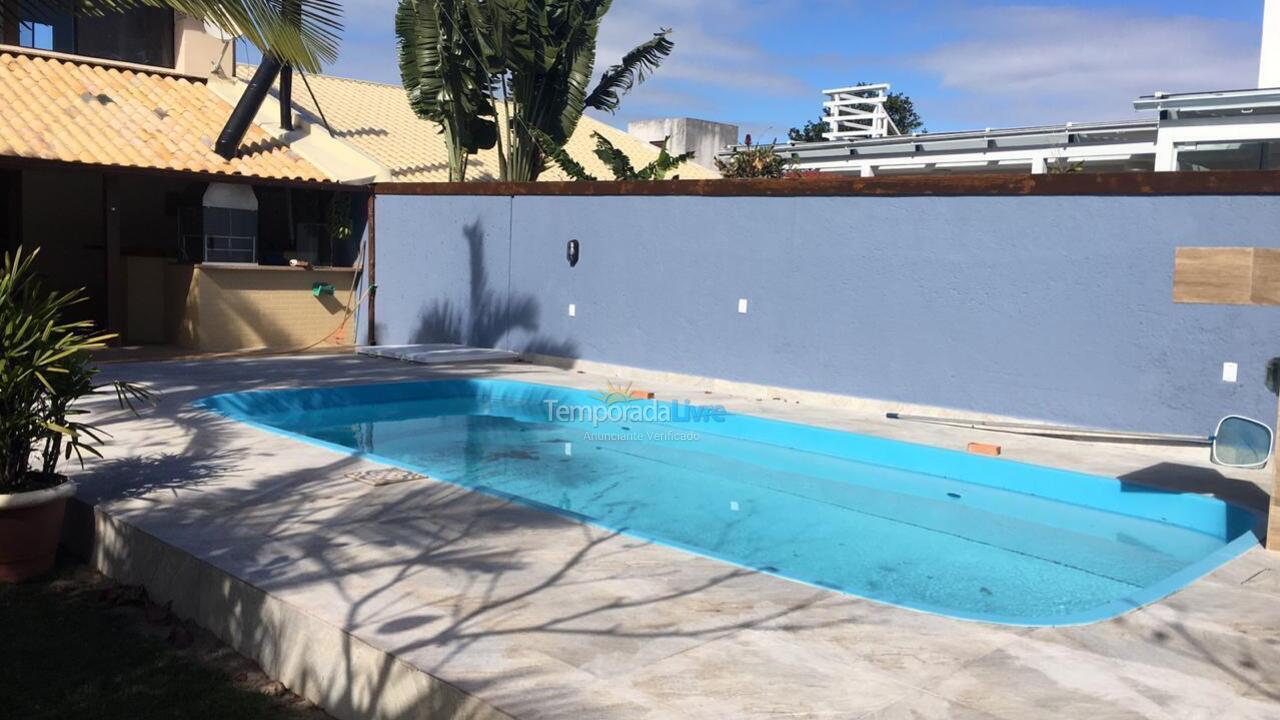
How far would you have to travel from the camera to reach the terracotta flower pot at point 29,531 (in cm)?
592

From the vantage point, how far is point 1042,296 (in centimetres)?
1069

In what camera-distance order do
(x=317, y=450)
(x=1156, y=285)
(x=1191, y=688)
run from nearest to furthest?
(x=1191, y=688) → (x=317, y=450) → (x=1156, y=285)

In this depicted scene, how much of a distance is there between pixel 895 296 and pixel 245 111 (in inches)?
436

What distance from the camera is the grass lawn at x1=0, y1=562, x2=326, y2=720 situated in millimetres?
4418

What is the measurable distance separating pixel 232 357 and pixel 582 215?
18.2 feet

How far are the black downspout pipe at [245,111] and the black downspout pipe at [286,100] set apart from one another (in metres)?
0.82

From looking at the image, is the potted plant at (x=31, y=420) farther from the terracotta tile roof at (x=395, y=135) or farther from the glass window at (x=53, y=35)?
the glass window at (x=53, y=35)

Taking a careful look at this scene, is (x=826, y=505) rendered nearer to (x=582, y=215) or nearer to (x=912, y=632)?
(x=912, y=632)

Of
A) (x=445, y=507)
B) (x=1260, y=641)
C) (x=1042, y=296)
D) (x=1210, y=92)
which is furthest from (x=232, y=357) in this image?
(x=1210, y=92)

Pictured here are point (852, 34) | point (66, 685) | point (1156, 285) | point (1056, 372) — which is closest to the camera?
point (66, 685)

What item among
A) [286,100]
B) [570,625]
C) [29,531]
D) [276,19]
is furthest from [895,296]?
[286,100]

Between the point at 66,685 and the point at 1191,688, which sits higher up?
the point at 1191,688

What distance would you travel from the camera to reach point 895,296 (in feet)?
38.7

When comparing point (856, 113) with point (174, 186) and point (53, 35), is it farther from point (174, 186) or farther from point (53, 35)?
point (53, 35)
